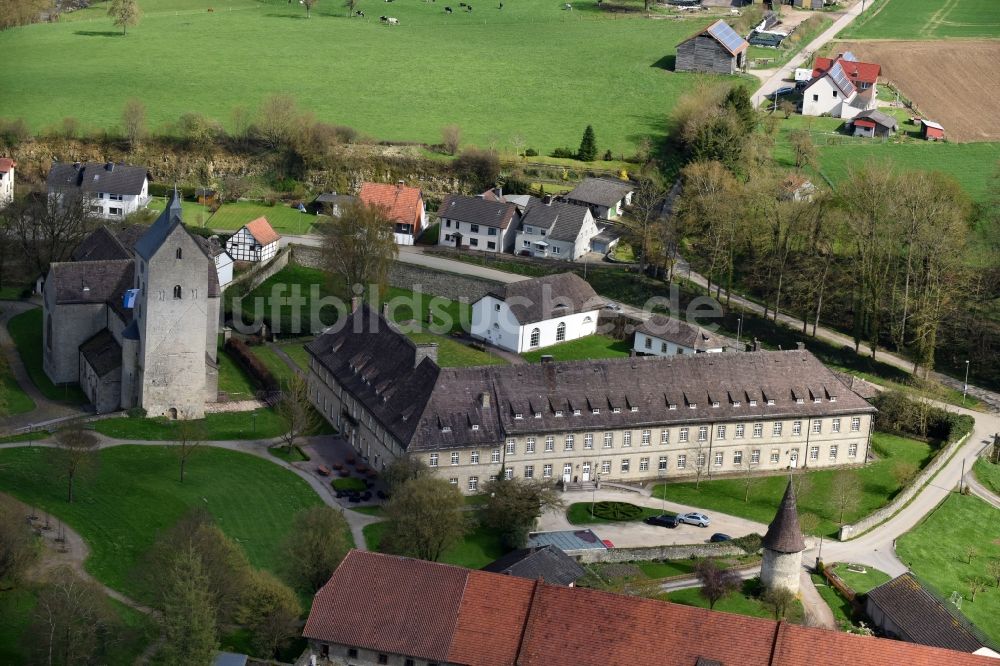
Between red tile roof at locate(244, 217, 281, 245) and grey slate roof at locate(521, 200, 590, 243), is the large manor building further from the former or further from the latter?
grey slate roof at locate(521, 200, 590, 243)

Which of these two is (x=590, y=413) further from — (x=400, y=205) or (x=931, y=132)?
(x=931, y=132)

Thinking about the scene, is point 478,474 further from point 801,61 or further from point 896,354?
point 801,61

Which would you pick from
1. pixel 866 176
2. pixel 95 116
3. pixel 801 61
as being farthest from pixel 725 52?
pixel 95 116

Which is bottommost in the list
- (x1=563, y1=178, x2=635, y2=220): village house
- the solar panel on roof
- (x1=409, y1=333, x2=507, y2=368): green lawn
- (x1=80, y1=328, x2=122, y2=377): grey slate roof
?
(x1=409, y1=333, x2=507, y2=368): green lawn

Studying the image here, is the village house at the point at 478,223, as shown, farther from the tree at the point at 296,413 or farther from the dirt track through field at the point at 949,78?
the dirt track through field at the point at 949,78

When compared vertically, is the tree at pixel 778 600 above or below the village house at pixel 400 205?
below

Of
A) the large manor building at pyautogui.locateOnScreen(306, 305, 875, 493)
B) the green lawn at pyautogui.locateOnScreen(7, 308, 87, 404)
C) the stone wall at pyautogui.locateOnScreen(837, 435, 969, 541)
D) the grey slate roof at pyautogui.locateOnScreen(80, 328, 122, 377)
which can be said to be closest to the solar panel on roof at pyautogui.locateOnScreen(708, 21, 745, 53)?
the stone wall at pyautogui.locateOnScreen(837, 435, 969, 541)

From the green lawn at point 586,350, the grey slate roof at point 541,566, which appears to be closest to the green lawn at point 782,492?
the grey slate roof at point 541,566

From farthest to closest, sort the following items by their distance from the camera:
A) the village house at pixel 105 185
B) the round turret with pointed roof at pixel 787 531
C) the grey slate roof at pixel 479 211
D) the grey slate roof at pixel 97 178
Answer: the grey slate roof at pixel 97 178 → the village house at pixel 105 185 → the grey slate roof at pixel 479 211 → the round turret with pointed roof at pixel 787 531
